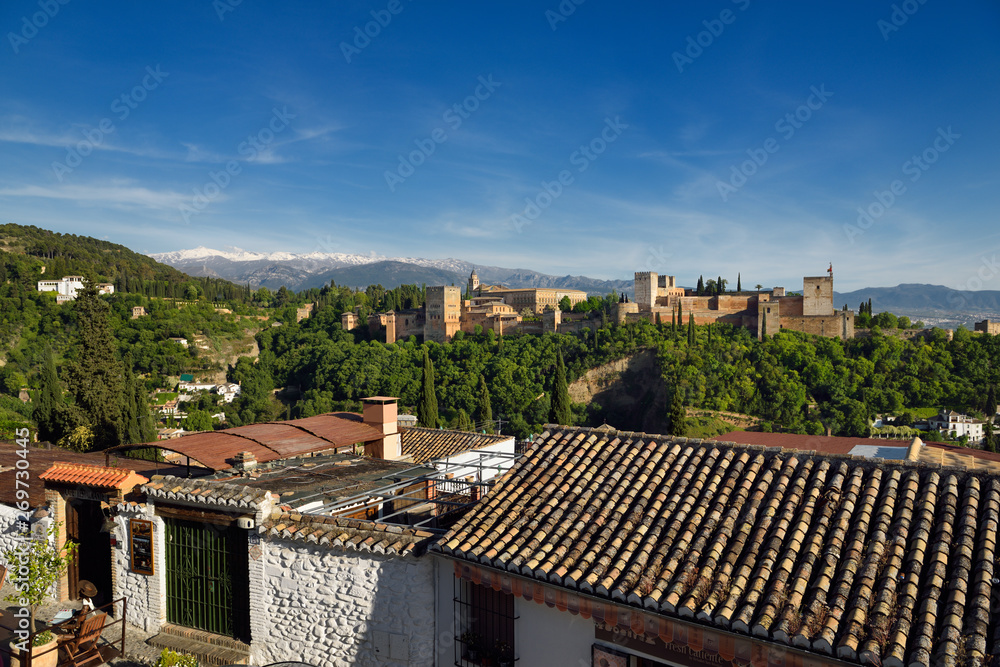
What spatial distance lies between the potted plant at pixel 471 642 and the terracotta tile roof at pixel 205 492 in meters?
2.57

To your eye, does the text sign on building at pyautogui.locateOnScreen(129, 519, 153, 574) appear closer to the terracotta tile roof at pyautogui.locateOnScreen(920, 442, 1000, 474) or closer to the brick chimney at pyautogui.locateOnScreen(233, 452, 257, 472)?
the brick chimney at pyautogui.locateOnScreen(233, 452, 257, 472)

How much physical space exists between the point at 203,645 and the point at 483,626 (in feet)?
11.4

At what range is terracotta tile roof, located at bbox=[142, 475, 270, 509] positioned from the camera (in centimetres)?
641

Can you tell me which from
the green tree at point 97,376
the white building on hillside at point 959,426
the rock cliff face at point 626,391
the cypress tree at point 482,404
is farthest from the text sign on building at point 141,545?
the white building on hillside at point 959,426

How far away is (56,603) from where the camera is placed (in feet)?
25.8

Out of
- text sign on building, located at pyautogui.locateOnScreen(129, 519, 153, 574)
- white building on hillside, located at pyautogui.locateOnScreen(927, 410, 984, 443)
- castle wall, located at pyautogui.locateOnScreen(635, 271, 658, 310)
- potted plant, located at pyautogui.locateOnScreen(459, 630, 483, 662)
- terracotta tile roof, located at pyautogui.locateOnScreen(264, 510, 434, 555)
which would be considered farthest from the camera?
castle wall, located at pyautogui.locateOnScreen(635, 271, 658, 310)

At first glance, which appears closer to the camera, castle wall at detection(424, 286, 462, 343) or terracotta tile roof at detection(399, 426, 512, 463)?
terracotta tile roof at detection(399, 426, 512, 463)

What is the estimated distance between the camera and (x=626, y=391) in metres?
58.6

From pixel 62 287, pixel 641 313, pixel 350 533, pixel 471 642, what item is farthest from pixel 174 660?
pixel 62 287

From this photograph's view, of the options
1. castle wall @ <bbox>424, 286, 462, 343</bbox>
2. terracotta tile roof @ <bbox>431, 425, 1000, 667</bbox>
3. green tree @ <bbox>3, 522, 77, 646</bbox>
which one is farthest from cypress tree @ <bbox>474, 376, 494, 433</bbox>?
terracotta tile roof @ <bbox>431, 425, 1000, 667</bbox>

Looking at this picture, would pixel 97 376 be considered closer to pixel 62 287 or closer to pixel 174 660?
pixel 174 660

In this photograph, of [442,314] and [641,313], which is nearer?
[641,313]

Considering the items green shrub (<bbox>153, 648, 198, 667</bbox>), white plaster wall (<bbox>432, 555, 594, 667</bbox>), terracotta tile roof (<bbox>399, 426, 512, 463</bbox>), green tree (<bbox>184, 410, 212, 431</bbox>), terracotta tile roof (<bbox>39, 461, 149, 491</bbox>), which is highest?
terracotta tile roof (<bbox>39, 461, 149, 491</bbox>)

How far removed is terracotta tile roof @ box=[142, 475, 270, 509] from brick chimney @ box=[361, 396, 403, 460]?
12.2ft
